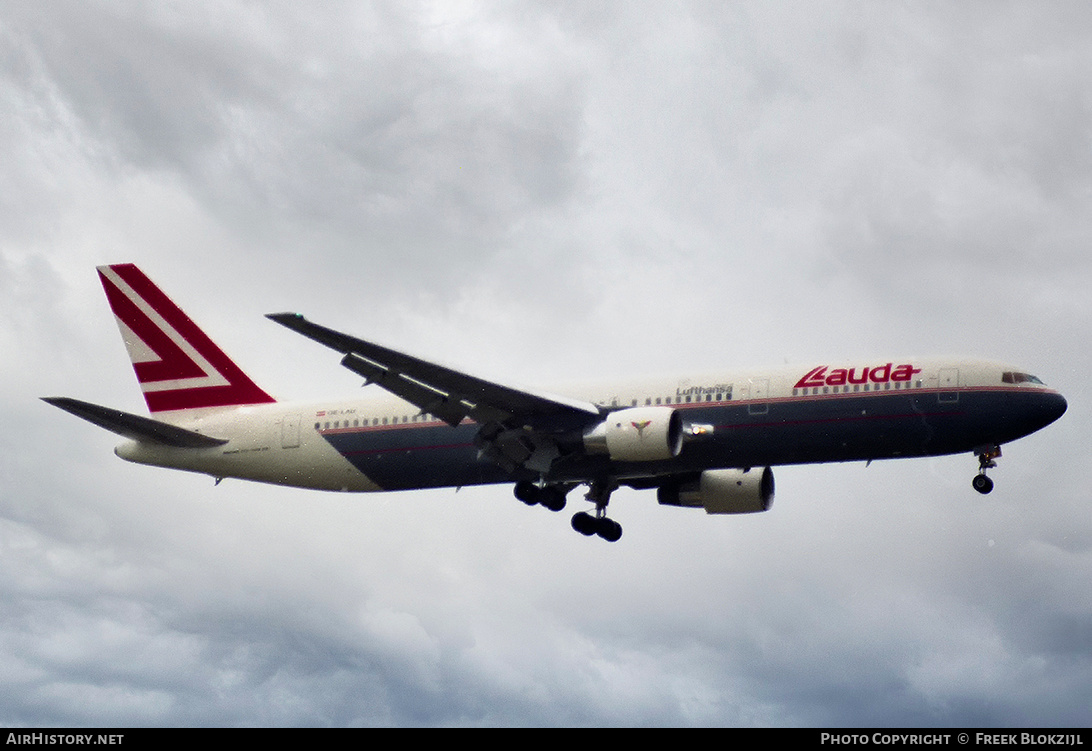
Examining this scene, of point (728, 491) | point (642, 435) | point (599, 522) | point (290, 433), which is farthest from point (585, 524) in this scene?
point (290, 433)

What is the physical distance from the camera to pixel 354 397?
51500 millimetres

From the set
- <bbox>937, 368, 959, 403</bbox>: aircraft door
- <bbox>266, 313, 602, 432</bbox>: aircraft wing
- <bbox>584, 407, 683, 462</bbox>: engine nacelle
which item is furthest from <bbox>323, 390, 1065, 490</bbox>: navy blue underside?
<bbox>266, 313, 602, 432</bbox>: aircraft wing

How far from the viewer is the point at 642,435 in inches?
1706

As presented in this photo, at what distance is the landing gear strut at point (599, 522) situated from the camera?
1982 inches

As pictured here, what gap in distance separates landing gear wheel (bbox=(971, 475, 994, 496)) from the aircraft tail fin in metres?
26.6

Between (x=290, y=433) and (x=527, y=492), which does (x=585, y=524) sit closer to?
(x=527, y=492)

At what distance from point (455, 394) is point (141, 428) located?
1320 cm

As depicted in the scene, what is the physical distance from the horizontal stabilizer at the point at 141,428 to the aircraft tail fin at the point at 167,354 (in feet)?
7.39

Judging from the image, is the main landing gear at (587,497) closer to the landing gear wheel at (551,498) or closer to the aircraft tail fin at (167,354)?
the landing gear wheel at (551,498)

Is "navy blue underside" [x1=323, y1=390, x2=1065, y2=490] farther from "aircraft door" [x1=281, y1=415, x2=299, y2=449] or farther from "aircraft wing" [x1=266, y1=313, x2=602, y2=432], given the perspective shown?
"aircraft door" [x1=281, y1=415, x2=299, y2=449]

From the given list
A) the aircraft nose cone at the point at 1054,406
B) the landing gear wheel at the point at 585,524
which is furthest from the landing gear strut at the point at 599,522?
the aircraft nose cone at the point at 1054,406

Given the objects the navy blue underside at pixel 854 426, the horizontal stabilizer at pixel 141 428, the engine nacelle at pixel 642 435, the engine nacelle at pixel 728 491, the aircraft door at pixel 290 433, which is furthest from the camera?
the aircraft door at pixel 290 433

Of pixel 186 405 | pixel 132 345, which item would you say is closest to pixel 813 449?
pixel 186 405
